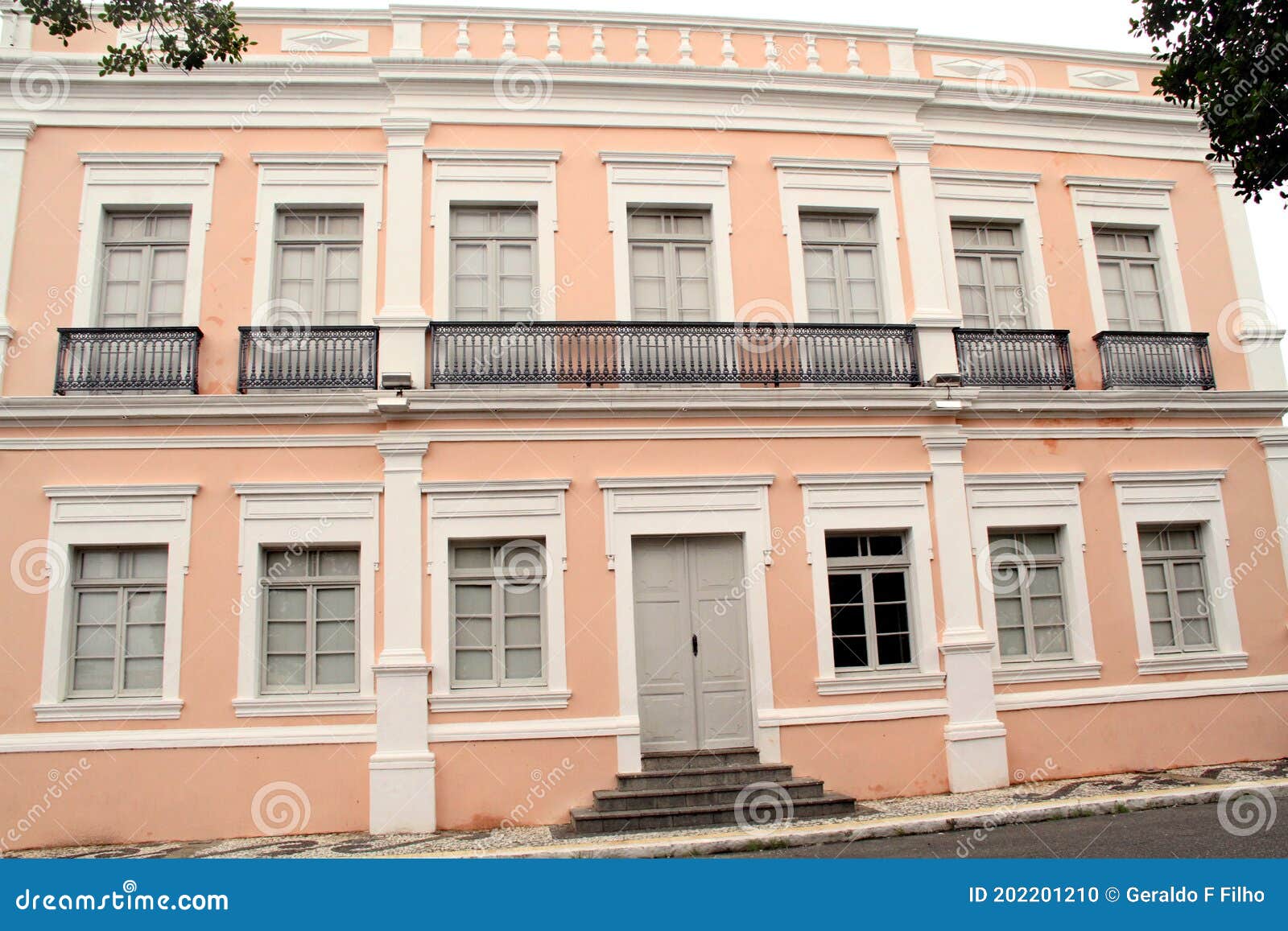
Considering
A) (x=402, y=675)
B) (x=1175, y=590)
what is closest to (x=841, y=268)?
(x=1175, y=590)

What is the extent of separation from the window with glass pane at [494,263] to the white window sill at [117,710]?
4.87 meters

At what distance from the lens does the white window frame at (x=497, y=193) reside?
10.3m

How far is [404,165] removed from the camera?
10305 mm

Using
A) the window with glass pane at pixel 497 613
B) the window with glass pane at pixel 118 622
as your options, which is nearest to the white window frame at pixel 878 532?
the window with glass pane at pixel 497 613

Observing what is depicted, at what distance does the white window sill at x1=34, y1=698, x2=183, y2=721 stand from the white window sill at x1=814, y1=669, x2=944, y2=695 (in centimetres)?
643

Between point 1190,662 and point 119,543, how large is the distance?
37.8 ft

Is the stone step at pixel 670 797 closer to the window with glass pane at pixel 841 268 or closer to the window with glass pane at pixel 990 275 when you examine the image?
the window with glass pane at pixel 841 268

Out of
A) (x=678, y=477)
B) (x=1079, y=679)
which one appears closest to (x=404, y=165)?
(x=678, y=477)

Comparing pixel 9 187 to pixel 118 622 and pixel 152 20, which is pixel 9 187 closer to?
pixel 152 20

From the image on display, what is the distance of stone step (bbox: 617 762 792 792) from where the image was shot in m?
9.23

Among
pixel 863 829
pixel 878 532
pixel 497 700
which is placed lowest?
pixel 863 829

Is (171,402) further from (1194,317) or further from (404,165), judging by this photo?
(1194,317)

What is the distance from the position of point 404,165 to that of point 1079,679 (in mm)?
9286

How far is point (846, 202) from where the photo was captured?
10992 millimetres
